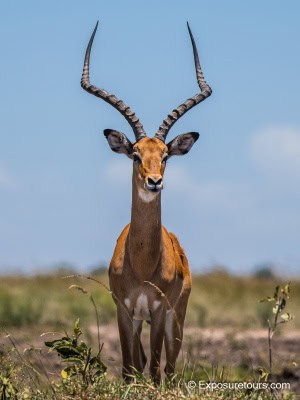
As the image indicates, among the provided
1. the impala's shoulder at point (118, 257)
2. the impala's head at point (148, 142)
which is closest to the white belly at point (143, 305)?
the impala's shoulder at point (118, 257)

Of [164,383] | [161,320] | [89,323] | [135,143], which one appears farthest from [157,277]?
[89,323]

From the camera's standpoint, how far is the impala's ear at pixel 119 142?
38.8 feet

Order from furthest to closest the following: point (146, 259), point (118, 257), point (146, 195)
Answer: point (118, 257), point (146, 259), point (146, 195)

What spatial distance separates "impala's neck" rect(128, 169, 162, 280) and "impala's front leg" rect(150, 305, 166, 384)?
0.38 meters

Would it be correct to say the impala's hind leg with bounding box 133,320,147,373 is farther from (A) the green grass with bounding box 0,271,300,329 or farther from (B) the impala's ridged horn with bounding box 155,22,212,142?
(A) the green grass with bounding box 0,271,300,329

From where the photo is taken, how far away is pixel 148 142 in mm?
11539

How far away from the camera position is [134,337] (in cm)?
1162

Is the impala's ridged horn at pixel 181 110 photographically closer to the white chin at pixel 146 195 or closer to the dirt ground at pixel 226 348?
the white chin at pixel 146 195

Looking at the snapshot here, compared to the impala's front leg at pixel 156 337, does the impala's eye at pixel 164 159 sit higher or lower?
higher

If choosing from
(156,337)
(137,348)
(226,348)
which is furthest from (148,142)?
(226,348)

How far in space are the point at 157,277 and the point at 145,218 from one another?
23.6 inches

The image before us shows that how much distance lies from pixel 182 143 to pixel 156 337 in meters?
2.12

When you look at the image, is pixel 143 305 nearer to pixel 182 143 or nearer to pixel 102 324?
pixel 182 143

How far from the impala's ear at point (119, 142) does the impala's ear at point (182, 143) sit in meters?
0.44
